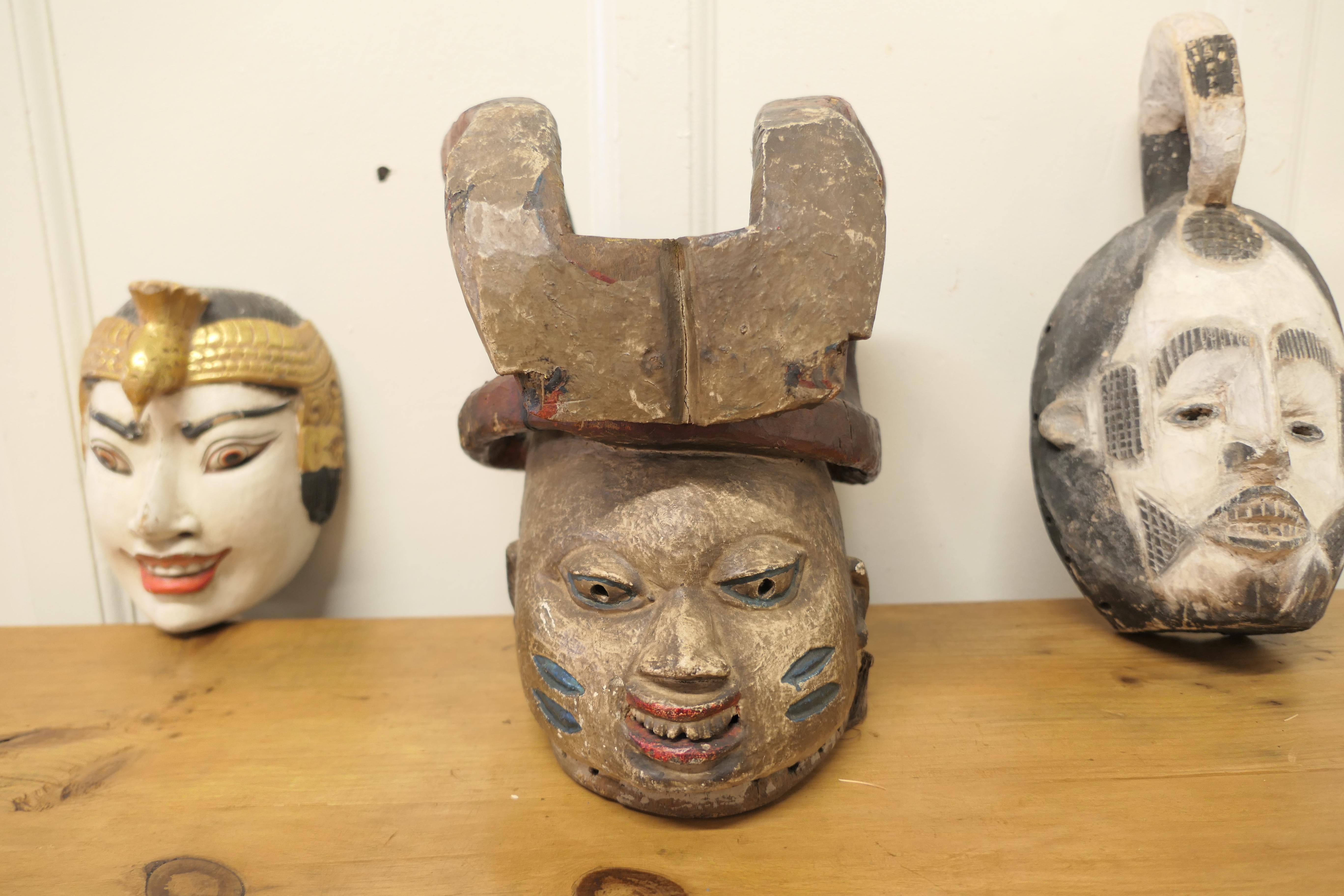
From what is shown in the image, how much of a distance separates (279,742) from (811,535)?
→ 0.77m

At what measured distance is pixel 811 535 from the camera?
1.03 metres

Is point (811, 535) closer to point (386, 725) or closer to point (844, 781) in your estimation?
point (844, 781)

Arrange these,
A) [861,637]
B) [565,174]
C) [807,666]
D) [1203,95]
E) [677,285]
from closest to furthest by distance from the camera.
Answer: [677,285]
[807,666]
[861,637]
[1203,95]
[565,174]

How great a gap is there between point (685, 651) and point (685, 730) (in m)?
0.09

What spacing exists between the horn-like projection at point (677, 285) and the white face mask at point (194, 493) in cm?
74

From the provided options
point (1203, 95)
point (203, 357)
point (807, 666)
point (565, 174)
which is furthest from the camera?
point (565, 174)

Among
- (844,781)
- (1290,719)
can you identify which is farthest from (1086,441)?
(844,781)

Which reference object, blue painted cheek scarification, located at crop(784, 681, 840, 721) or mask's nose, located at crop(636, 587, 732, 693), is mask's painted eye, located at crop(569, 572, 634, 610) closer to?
mask's nose, located at crop(636, 587, 732, 693)

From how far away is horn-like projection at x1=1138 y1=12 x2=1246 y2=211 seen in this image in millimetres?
1214

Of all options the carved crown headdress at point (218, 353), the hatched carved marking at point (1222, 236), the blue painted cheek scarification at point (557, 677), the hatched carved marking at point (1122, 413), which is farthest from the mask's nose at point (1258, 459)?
the carved crown headdress at point (218, 353)

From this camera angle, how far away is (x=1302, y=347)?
45.6 inches

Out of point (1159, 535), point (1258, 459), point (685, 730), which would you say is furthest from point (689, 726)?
point (1258, 459)

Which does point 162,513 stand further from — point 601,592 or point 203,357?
point 601,592

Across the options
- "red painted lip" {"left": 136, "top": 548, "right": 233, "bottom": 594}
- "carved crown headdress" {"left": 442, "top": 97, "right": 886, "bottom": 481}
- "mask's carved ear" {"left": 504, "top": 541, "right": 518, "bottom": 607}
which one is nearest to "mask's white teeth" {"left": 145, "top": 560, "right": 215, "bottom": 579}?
"red painted lip" {"left": 136, "top": 548, "right": 233, "bottom": 594}
